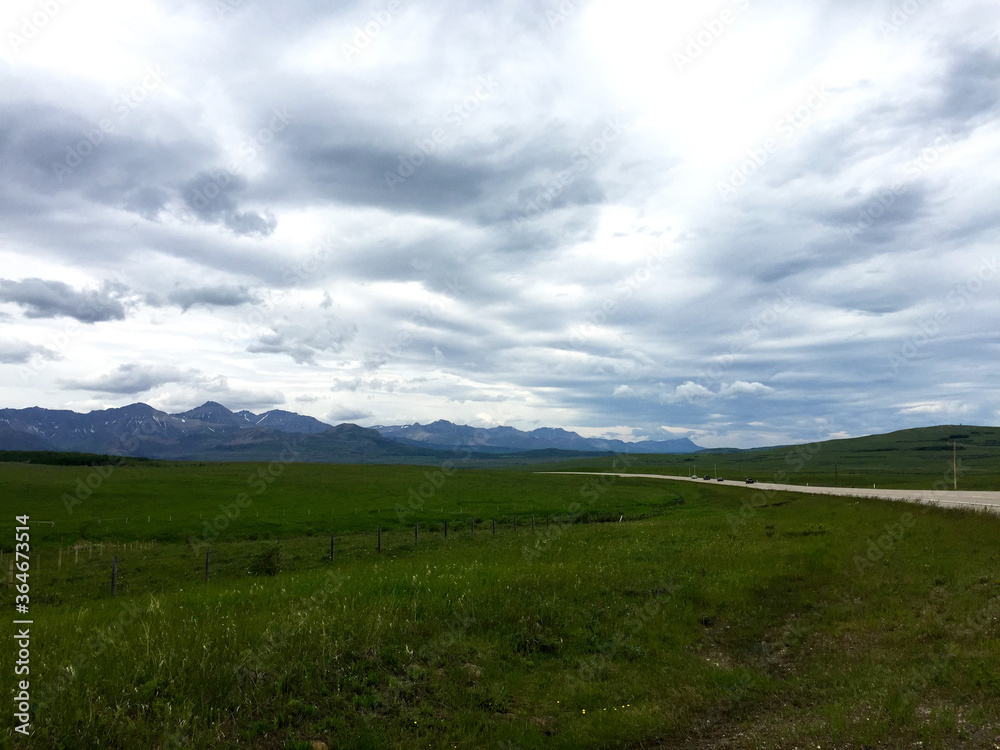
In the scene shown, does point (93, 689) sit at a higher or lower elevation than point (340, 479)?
higher

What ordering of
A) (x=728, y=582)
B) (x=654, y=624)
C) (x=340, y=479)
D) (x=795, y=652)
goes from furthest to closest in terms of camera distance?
(x=340, y=479) → (x=728, y=582) → (x=654, y=624) → (x=795, y=652)

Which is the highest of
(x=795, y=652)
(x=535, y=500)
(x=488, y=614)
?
(x=488, y=614)

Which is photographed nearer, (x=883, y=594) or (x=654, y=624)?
(x=654, y=624)

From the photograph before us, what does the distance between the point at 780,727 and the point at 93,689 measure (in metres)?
14.1

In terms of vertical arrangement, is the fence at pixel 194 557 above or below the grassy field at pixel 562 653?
below

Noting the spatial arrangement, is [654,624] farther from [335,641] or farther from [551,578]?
[335,641]

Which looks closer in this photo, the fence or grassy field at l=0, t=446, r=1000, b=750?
grassy field at l=0, t=446, r=1000, b=750

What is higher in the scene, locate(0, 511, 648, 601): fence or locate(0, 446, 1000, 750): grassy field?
locate(0, 446, 1000, 750): grassy field

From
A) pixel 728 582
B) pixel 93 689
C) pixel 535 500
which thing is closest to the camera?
pixel 93 689

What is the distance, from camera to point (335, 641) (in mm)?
14188

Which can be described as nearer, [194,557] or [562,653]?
[562,653]

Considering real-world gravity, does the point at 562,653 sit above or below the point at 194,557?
→ above

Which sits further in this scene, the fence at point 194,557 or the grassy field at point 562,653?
the fence at point 194,557

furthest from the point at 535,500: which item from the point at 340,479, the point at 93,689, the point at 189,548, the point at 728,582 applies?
the point at 93,689
